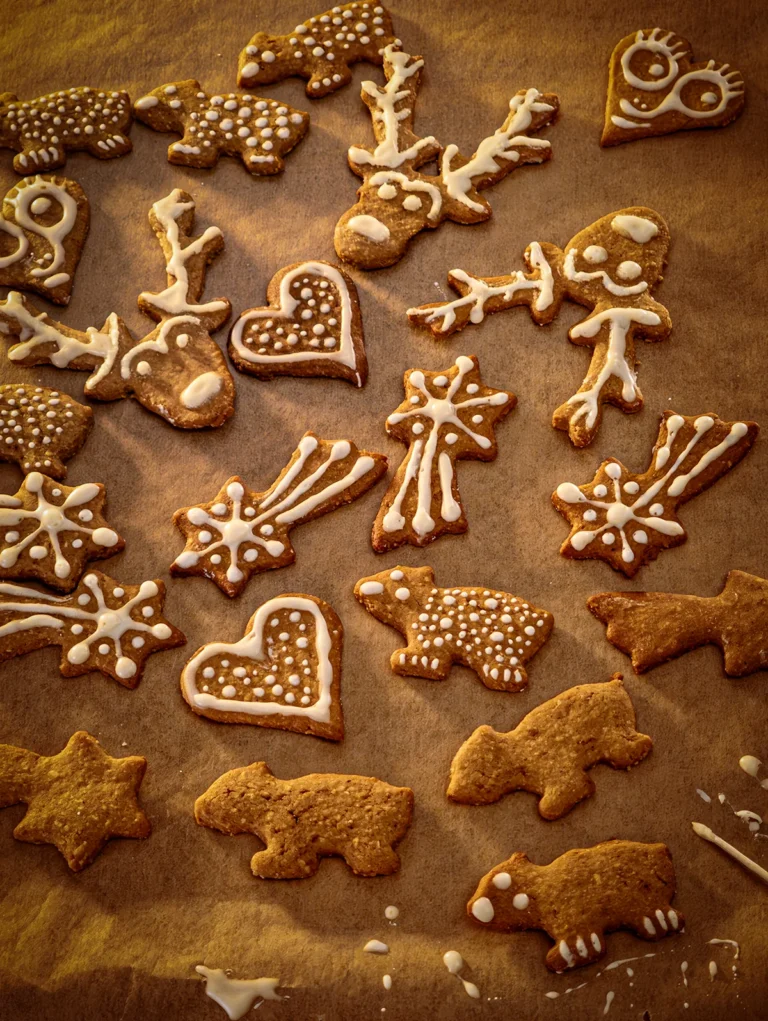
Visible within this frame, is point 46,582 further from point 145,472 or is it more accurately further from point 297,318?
point 297,318

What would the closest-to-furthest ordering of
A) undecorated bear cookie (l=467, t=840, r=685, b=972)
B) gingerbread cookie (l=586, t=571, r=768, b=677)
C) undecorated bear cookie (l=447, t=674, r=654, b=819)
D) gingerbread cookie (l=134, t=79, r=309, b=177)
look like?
undecorated bear cookie (l=467, t=840, r=685, b=972), undecorated bear cookie (l=447, t=674, r=654, b=819), gingerbread cookie (l=586, t=571, r=768, b=677), gingerbread cookie (l=134, t=79, r=309, b=177)

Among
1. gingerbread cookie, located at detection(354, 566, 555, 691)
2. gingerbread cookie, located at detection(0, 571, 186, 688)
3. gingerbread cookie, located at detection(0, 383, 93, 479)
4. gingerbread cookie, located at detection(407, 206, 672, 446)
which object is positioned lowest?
gingerbread cookie, located at detection(0, 571, 186, 688)

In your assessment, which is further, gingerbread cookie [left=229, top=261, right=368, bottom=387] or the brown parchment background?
gingerbread cookie [left=229, top=261, right=368, bottom=387]

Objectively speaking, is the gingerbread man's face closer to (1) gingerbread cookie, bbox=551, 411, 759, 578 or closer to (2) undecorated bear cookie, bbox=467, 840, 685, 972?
(1) gingerbread cookie, bbox=551, 411, 759, 578

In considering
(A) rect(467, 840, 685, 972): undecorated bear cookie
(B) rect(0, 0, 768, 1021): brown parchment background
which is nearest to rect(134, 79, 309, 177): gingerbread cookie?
(B) rect(0, 0, 768, 1021): brown parchment background

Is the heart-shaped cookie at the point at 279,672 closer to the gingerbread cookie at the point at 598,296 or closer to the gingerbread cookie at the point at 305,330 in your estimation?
the gingerbread cookie at the point at 305,330

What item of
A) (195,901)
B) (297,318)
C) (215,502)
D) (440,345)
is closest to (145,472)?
(215,502)

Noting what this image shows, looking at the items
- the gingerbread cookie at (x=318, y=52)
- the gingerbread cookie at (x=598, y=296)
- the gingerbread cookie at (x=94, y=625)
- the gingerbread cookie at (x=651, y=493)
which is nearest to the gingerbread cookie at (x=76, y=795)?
the gingerbread cookie at (x=94, y=625)
